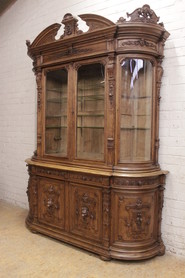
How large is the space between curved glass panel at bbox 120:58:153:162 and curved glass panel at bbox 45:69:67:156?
72 cm

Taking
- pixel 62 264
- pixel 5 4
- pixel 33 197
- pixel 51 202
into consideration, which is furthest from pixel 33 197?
pixel 5 4

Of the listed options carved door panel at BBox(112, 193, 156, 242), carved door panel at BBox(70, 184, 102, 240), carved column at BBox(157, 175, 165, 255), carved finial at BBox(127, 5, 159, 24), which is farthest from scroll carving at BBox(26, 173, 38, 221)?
carved finial at BBox(127, 5, 159, 24)

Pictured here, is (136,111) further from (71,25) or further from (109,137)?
(71,25)

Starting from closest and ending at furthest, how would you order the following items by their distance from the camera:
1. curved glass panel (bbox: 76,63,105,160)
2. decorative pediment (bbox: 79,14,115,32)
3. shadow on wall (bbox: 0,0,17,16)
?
decorative pediment (bbox: 79,14,115,32)
curved glass panel (bbox: 76,63,105,160)
shadow on wall (bbox: 0,0,17,16)

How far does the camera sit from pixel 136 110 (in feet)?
8.44

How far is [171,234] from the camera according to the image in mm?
2652

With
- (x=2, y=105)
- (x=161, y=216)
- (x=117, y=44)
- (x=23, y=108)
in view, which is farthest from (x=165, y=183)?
(x=2, y=105)

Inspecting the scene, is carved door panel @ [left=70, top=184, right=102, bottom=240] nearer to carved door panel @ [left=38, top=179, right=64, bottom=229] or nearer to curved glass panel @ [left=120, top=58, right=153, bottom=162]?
carved door panel @ [left=38, top=179, right=64, bottom=229]

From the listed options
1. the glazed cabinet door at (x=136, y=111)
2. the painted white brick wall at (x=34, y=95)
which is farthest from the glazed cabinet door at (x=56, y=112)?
the painted white brick wall at (x=34, y=95)

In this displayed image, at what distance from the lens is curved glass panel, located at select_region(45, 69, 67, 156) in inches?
114

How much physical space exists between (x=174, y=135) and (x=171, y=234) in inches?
40.5

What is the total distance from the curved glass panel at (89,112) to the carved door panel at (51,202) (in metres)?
0.50

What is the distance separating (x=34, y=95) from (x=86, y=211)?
196 cm

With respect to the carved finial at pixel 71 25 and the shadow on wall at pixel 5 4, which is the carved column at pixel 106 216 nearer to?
the carved finial at pixel 71 25
